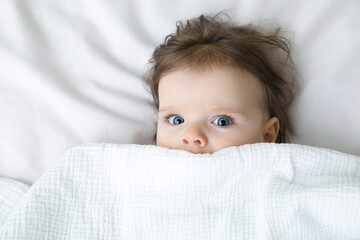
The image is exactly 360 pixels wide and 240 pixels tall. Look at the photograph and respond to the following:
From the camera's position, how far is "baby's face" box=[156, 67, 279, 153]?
94 centimetres

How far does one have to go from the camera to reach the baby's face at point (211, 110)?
940 millimetres

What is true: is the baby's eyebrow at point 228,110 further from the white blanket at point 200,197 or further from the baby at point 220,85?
the white blanket at point 200,197

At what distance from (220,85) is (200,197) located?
272mm

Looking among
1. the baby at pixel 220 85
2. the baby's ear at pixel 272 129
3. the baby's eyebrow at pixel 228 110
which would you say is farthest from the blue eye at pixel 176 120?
the baby's ear at pixel 272 129

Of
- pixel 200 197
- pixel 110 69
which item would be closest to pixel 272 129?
pixel 200 197

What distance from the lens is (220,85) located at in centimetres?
96

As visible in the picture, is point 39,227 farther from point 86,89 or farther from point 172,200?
point 86,89

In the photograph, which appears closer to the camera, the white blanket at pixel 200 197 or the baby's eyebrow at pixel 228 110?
the white blanket at pixel 200 197

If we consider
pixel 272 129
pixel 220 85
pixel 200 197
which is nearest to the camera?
pixel 200 197

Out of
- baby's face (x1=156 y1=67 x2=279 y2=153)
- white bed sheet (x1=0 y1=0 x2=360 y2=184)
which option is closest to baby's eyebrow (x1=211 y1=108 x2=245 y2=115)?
baby's face (x1=156 y1=67 x2=279 y2=153)

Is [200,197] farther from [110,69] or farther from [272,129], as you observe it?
[110,69]

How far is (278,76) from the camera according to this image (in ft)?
3.66

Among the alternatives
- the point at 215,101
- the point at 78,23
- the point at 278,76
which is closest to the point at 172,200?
the point at 215,101

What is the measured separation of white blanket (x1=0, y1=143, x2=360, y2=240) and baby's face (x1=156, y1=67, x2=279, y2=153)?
0.25 ft
